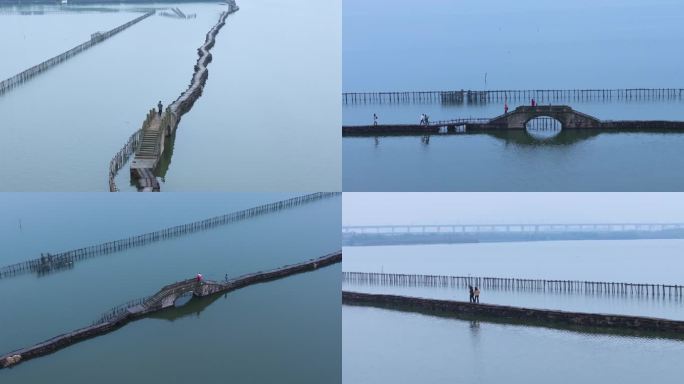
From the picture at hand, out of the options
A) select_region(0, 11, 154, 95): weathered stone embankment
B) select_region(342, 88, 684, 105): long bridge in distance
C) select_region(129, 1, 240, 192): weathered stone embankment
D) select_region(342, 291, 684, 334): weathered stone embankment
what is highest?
select_region(0, 11, 154, 95): weathered stone embankment

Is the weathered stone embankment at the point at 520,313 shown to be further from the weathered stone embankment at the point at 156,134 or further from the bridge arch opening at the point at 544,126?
the bridge arch opening at the point at 544,126

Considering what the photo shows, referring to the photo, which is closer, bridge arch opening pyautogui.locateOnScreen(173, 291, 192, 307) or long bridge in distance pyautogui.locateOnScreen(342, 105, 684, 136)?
bridge arch opening pyautogui.locateOnScreen(173, 291, 192, 307)

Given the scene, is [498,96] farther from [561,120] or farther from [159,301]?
[159,301]

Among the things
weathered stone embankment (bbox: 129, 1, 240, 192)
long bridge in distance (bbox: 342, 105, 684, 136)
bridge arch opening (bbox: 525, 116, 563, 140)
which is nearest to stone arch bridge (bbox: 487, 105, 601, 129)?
long bridge in distance (bbox: 342, 105, 684, 136)

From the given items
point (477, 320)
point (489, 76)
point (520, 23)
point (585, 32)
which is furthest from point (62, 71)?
point (520, 23)

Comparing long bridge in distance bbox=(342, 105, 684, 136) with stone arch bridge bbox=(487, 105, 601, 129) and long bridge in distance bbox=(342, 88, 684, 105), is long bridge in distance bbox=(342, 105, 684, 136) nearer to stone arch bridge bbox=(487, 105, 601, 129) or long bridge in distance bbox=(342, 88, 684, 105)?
stone arch bridge bbox=(487, 105, 601, 129)

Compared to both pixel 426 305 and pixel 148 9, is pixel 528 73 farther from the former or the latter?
pixel 148 9
